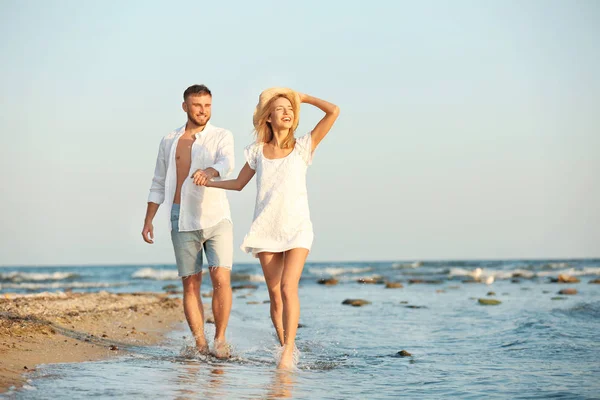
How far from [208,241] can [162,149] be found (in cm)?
97

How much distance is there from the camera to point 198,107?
6293 millimetres

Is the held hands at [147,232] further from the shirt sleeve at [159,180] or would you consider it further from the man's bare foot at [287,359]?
the man's bare foot at [287,359]

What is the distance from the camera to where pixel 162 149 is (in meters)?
6.55

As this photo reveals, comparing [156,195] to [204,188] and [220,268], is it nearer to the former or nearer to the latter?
[204,188]

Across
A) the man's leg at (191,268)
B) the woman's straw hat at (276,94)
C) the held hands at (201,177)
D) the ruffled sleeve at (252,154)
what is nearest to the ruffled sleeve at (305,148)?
the woman's straw hat at (276,94)

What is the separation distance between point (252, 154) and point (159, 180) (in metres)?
1.15

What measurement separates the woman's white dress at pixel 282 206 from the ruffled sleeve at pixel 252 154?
8cm

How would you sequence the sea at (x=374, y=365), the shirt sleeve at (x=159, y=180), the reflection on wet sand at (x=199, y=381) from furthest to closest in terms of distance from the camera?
the shirt sleeve at (x=159, y=180)
the sea at (x=374, y=365)
the reflection on wet sand at (x=199, y=381)

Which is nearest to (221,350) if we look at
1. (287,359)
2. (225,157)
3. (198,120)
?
(287,359)

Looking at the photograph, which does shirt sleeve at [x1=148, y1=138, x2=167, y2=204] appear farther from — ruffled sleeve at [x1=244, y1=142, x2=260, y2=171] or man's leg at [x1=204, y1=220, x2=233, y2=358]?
ruffled sleeve at [x1=244, y1=142, x2=260, y2=171]

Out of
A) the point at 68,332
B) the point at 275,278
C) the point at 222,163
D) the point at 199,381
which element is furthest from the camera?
the point at 68,332

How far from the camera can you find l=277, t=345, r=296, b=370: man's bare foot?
5.64 meters

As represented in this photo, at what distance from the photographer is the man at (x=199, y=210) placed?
6.24 metres

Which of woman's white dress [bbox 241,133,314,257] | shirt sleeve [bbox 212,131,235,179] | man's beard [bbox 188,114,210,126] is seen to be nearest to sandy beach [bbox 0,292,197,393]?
woman's white dress [bbox 241,133,314,257]
